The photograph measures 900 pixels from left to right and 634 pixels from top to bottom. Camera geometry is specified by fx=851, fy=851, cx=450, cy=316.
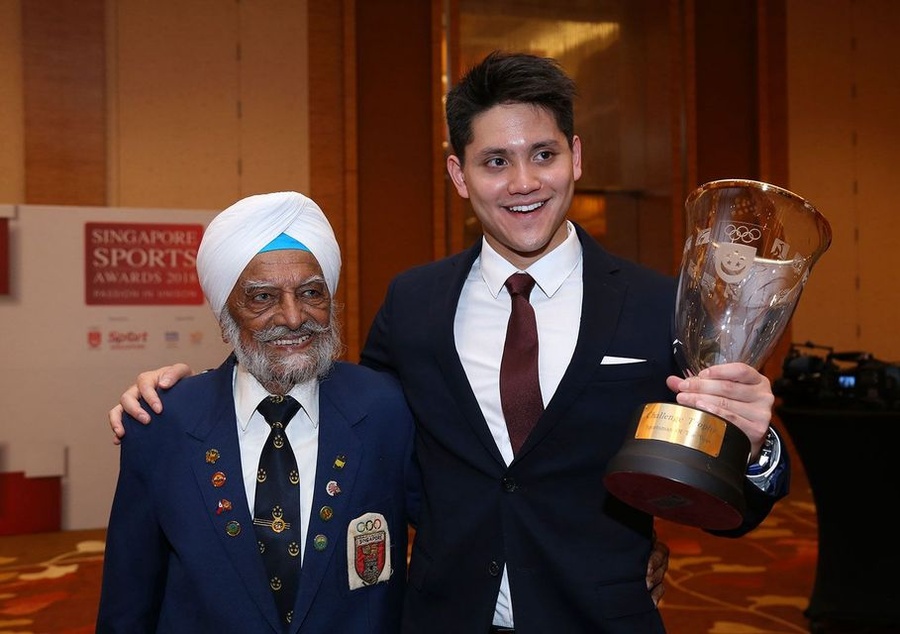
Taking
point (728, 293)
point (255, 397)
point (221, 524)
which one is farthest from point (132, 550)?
point (728, 293)

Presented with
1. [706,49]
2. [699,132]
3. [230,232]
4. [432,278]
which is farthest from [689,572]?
[706,49]

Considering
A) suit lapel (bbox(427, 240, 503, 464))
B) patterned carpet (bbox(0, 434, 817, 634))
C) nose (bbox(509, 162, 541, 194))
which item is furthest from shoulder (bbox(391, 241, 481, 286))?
patterned carpet (bbox(0, 434, 817, 634))

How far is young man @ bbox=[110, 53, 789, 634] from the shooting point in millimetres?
1564

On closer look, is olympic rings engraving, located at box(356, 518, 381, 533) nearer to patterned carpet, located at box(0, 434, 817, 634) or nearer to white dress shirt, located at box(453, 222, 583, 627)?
white dress shirt, located at box(453, 222, 583, 627)

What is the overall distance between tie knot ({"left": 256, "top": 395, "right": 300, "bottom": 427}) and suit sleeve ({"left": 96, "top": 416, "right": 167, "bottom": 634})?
0.23m

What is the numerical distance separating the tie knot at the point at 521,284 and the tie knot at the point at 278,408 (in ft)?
1.63

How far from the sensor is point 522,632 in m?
1.55

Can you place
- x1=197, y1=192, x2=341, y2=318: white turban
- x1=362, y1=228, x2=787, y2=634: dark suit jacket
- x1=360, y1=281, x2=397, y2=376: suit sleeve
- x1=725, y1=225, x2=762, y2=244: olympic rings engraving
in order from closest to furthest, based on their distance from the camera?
x1=725, y1=225, x2=762, y2=244: olympic rings engraving → x1=362, y1=228, x2=787, y2=634: dark suit jacket → x1=197, y1=192, x2=341, y2=318: white turban → x1=360, y1=281, x2=397, y2=376: suit sleeve

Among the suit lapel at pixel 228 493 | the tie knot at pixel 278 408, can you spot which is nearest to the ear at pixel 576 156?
the tie knot at pixel 278 408

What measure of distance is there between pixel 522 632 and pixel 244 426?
0.67 metres

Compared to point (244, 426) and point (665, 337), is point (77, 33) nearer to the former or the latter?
point (244, 426)

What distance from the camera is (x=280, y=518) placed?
5.34 ft

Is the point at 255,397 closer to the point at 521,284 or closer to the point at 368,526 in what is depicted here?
the point at 368,526

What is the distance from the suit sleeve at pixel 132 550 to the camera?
166cm
